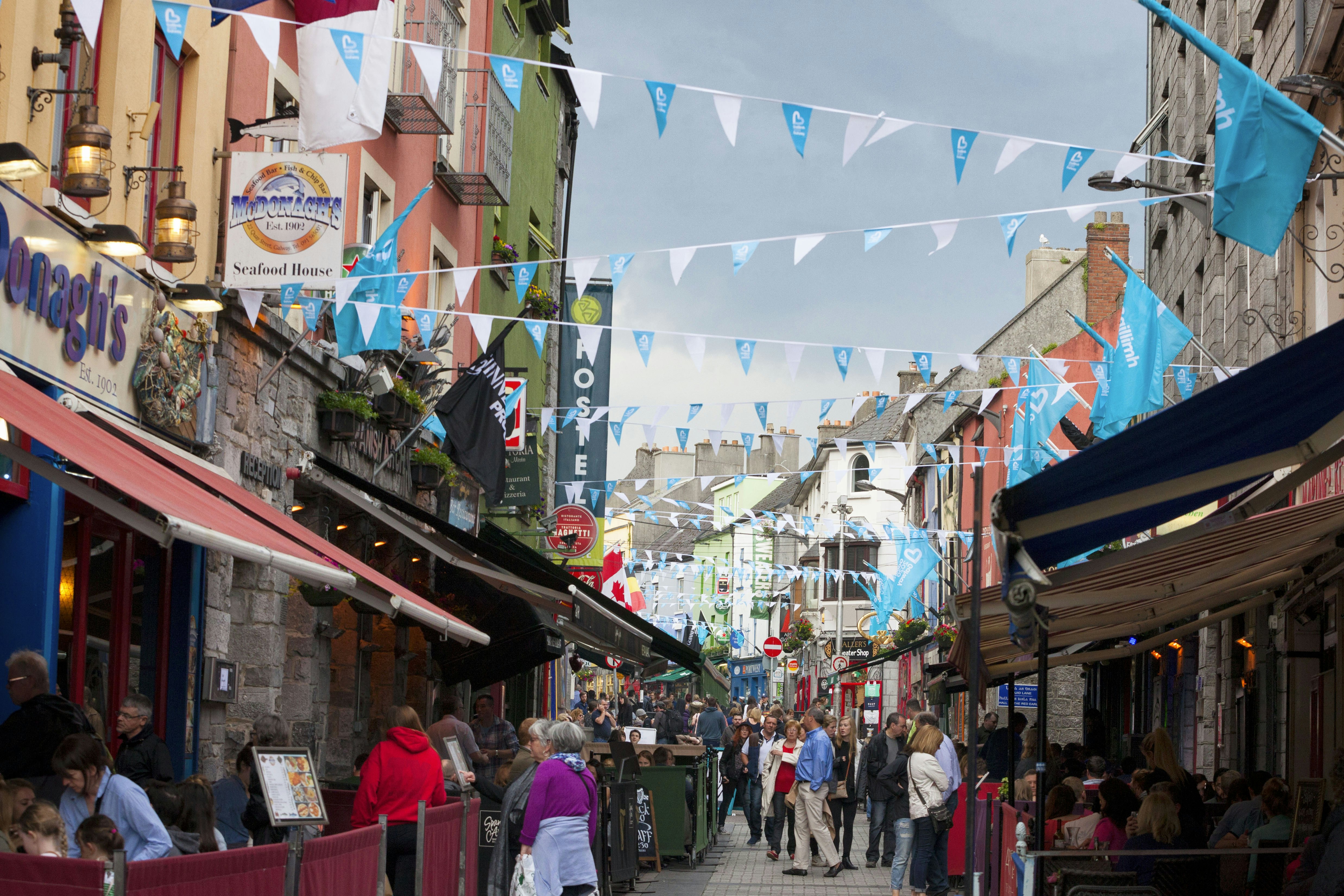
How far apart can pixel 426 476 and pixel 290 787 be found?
10691 mm

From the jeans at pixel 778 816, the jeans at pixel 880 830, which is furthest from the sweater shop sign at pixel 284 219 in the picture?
the jeans at pixel 778 816

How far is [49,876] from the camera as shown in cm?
507

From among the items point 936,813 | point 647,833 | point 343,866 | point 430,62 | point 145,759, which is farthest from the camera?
point 647,833

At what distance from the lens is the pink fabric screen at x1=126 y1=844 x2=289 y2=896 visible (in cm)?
521

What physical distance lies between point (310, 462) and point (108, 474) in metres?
6.92

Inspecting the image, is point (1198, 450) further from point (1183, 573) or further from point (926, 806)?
point (926, 806)

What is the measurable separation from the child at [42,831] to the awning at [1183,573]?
432 centimetres

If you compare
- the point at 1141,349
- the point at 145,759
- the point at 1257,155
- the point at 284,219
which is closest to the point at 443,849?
the point at 145,759

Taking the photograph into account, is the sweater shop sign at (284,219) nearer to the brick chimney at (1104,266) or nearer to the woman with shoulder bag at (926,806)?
the woman with shoulder bag at (926,806)

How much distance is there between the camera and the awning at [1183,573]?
723cm

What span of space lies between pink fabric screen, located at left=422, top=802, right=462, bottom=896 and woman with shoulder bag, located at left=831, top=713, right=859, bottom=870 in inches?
316

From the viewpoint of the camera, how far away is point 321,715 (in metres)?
14.8

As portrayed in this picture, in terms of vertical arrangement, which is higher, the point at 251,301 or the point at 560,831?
the point at 251,301

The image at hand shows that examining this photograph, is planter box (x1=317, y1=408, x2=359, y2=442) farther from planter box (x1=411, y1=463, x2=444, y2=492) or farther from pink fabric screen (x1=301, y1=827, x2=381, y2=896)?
pink fabric screen (x1=301, y1=827, x2=381, y2=896)
